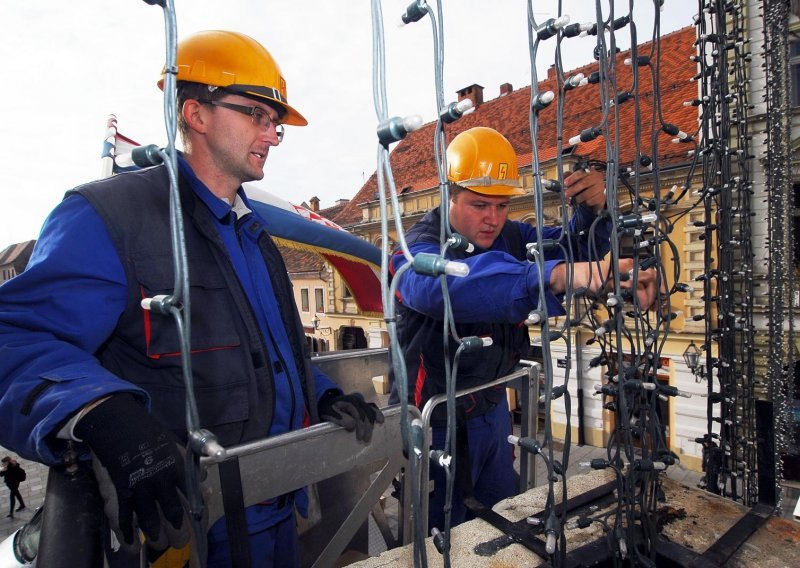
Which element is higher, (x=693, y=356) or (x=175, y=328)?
(x=175, y=328)

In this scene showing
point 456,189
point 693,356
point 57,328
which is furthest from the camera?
point 693,356

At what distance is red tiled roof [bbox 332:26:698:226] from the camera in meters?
12.2

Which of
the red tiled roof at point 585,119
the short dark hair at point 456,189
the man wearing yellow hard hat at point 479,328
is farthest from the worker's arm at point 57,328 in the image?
the red tiled roof at point 585,119

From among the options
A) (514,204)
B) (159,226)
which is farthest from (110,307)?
(514,204)

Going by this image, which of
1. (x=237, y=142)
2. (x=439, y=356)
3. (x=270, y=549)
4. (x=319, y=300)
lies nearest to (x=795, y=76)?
(x=439, y=356)

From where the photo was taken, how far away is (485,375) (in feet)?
8.43

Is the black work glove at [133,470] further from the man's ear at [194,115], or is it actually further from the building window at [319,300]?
the building window at [319,300]

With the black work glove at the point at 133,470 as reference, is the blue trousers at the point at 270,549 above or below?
below

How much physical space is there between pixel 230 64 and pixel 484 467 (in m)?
2.45

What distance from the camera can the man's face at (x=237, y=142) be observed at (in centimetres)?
183

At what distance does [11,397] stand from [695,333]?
13.8 metres

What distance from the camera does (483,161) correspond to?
2602 mm

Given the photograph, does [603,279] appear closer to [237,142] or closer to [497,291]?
[497,291]

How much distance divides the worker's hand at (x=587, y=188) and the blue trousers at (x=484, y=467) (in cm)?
129
